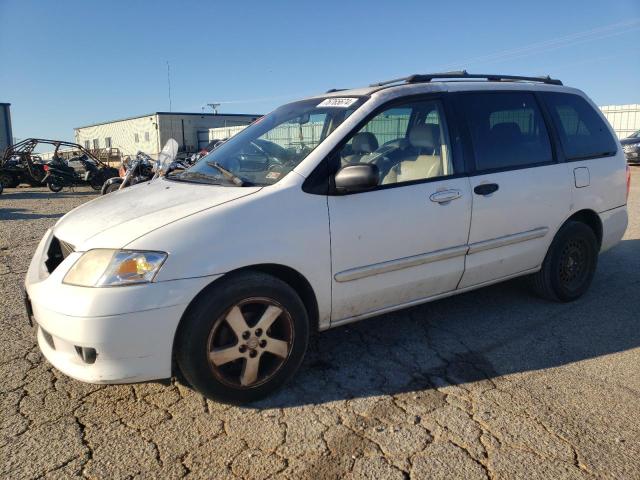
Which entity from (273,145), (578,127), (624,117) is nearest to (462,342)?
(273,145)

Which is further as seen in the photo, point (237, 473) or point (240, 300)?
point (240, 300)

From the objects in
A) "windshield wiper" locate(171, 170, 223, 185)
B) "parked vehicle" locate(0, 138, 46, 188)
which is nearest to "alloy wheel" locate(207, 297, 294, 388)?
"windshield wiper" locate(171, 170, 223, 185)

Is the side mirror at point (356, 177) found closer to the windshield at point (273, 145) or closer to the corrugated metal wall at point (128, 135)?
the windshield at point (273, 145)

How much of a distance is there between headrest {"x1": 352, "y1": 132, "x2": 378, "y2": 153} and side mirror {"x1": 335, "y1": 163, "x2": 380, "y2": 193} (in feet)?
1.05

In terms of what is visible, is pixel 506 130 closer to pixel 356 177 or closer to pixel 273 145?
pixel 356 177

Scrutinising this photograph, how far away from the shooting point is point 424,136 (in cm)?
361

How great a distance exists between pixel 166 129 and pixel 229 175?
36.4 metres

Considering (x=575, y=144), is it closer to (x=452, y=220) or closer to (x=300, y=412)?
(x=452, y=220)

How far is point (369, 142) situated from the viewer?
3383 mm

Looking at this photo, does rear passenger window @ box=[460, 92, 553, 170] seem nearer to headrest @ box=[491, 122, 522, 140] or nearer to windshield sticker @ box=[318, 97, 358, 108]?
headrest @ box=[491, 122, 522, 140]

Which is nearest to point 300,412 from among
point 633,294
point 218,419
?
point 218,419

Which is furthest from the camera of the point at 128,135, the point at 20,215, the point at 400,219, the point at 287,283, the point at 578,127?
the point at 128,135

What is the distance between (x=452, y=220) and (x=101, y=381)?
92.1 inches

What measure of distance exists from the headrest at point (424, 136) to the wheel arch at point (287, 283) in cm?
132
